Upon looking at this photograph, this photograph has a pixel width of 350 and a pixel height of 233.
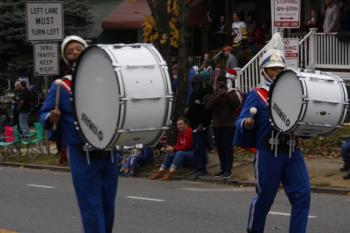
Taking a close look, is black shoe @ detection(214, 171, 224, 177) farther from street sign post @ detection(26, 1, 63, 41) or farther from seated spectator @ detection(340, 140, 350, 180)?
street sign post @ detection(26, 1, 63, 41)

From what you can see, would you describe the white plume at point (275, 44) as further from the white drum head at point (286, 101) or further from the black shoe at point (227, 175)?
the black shoe at point (227, 175)

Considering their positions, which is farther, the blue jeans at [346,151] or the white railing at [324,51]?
the white railing at [324,51]

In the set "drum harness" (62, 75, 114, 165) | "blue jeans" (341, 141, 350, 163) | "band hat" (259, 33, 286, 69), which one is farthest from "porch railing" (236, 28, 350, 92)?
"drum harness" (62, 75, 114, 165)

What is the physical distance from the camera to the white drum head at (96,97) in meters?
6.33

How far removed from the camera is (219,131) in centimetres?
1577

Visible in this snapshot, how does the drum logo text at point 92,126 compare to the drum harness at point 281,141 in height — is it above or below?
above

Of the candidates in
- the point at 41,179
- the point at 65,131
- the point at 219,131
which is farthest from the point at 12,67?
the point at 65,131

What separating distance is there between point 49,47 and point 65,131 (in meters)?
13.3

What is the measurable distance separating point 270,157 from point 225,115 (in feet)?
25.9

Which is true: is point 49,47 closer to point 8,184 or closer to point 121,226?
point 8,184

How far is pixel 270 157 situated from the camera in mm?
7680

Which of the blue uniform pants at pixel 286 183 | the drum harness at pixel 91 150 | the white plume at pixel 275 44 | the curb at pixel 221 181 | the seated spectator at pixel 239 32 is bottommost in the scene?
the curb at pixel 221 181

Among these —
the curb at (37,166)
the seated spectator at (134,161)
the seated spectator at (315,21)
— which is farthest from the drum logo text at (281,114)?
the seated spectator at (315,21)

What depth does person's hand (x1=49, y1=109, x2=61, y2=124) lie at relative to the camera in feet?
22.7
